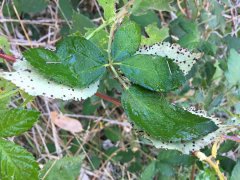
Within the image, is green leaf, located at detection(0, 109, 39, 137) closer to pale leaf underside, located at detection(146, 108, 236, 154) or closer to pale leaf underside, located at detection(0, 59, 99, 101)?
pale leaf underside, located at detection(0, 59, 99, 101)

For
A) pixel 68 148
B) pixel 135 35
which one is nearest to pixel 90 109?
pixel 68 148

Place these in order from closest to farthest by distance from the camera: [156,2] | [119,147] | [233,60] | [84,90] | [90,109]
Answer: [84,90] → [156,2] → [233,60] → [90,109] → [119,147]

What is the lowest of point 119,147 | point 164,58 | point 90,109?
point 119,147

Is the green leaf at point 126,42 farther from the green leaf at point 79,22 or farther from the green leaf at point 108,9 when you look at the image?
the green leaf at point 79,22

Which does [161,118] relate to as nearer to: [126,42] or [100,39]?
[126,42]

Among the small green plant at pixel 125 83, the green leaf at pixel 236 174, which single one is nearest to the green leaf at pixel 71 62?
the small green plant at pixel 125 83

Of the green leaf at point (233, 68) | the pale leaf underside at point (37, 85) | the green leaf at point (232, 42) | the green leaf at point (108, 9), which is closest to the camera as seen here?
the pale leaf underside at point (37, 85)

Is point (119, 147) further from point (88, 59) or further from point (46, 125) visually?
point (88, 59)
